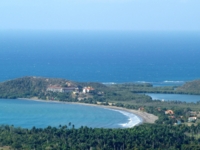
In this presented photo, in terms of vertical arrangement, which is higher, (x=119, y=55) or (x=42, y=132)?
(x=119, y=55)

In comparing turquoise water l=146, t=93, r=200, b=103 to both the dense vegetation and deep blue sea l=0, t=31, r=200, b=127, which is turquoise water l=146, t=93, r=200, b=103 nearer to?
deep blue sea l=0, t=31, r=200, b=127

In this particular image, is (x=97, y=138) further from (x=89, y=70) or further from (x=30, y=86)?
(x=89, y=70)

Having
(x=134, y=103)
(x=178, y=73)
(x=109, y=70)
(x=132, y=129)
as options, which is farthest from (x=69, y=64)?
(x=132, y=129)

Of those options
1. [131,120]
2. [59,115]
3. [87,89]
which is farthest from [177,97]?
[59,115]

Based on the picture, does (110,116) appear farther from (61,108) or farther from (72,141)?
(72,141)

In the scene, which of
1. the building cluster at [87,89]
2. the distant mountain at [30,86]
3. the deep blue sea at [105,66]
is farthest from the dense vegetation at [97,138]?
the deep blue sea at [105,66]

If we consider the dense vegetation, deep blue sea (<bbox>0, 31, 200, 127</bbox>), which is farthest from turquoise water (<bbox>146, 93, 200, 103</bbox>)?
the dense vegetation

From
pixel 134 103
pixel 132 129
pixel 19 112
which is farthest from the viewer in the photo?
pixel 134 103
